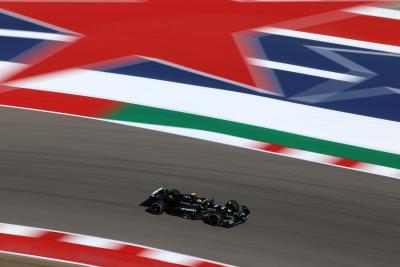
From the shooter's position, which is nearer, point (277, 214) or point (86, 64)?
point (277, 214)

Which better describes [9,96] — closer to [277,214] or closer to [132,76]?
[132,76]

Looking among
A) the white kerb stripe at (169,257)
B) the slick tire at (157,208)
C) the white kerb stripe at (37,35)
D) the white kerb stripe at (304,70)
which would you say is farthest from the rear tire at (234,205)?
the white kerb stripe at (37,35)

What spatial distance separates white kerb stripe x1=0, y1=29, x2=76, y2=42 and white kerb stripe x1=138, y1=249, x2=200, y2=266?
331 inches

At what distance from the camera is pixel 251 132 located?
52.1ft

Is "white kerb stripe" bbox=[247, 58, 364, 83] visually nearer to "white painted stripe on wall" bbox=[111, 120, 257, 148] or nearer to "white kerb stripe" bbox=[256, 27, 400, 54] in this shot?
"white kerb stripe" bbox=[256, 27, 400, 54]

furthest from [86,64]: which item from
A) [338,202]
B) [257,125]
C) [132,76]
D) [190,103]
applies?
[338,202]

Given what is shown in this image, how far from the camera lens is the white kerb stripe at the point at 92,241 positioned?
12.3 m

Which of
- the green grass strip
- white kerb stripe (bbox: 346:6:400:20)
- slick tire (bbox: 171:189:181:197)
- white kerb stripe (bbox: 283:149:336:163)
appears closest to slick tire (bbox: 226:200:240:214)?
slick tire (bbox: 171:189:181:197)

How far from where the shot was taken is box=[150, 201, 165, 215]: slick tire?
13.1 m

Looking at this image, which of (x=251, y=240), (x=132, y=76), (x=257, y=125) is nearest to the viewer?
(x=251, y=240)

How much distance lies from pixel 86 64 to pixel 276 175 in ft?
19.0

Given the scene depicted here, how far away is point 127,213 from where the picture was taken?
13.2 meters

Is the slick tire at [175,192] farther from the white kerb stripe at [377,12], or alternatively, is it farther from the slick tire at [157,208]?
the white kerb stripe at [377,12]

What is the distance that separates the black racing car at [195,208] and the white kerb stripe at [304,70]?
220 inches
